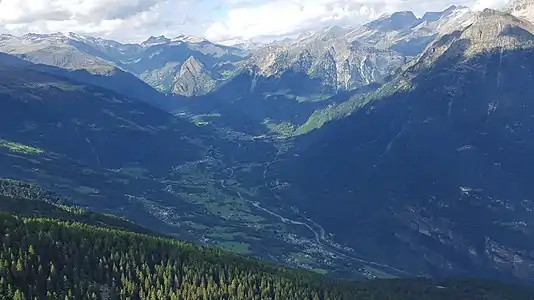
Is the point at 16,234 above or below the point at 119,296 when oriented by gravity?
above

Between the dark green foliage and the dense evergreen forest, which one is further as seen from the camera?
the dark green foliage

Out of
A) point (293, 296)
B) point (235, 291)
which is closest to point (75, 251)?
point (235, 291)

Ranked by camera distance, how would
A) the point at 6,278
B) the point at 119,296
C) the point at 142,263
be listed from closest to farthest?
the point at 6,278
the point at 119,296
the point at 142,263

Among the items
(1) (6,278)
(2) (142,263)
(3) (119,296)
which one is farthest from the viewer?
(2) (142,263)

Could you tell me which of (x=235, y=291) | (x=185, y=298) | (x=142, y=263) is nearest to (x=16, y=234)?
(x=142, y=263)

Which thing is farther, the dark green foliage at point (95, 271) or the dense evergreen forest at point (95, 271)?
the dark green foliage at point (95, 271)

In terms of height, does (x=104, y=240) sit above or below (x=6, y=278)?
above

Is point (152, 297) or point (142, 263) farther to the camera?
point (142, 263)

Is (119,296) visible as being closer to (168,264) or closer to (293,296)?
(168,264)

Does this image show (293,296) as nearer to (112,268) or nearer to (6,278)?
(112,268)
